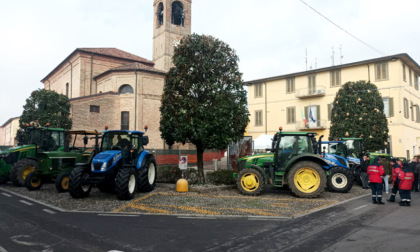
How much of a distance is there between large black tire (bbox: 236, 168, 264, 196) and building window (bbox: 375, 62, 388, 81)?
24.3 meters

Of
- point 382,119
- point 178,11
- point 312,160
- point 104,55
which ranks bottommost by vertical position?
point 312,160

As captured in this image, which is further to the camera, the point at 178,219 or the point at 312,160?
the point at 312,160

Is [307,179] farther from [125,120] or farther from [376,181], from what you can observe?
[125,120]

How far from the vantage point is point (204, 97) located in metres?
12.7

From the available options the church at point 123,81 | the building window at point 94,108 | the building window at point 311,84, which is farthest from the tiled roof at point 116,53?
the building window at point 311,84

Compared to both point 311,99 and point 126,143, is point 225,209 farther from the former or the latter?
point 311,99

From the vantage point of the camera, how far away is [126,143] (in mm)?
11203

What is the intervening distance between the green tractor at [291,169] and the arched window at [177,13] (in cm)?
3231

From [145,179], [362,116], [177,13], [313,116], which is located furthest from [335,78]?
[145,179]

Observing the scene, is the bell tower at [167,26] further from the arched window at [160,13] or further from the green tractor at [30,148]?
the green tractor at [30,148]

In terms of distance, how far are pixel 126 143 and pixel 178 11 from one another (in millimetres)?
32533

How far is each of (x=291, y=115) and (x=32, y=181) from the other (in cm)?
2927

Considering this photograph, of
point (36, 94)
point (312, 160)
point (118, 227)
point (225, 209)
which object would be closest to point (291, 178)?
point (312, 160)

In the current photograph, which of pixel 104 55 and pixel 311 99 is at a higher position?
pixel 104 55
